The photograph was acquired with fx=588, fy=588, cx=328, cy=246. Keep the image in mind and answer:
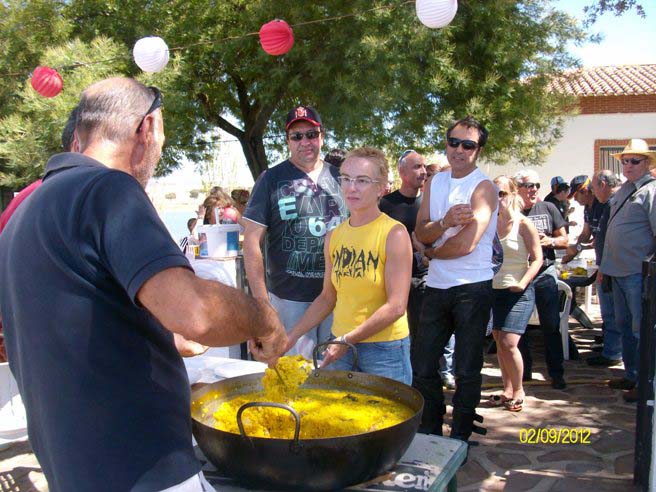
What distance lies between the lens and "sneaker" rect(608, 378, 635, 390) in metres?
5.18

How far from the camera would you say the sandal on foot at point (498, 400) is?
483 centimetres

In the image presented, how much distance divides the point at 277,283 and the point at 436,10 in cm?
342

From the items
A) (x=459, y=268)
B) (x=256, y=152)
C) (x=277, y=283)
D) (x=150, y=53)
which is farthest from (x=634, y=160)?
(x=256, y=152)

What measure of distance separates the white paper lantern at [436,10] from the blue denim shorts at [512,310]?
8.92 feet

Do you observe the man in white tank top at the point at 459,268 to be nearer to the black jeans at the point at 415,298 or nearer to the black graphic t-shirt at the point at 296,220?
the black graphic t-shirt at the point at 296,220

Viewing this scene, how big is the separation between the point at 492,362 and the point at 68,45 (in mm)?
7757

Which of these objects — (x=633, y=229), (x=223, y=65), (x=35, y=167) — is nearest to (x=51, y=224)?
(x=633, y=229)

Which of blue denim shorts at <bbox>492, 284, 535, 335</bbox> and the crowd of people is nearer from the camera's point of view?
the crowd of people

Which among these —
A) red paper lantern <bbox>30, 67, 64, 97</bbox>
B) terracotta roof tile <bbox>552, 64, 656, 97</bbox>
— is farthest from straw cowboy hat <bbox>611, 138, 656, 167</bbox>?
terracotta roof tile <bbox>552, 64, 656, 97</bbox>

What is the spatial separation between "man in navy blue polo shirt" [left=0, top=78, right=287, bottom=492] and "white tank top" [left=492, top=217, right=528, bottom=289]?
3.71m

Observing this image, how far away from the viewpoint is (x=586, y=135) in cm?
1919

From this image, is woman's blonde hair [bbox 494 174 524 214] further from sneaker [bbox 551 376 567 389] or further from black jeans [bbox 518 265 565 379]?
sneaker [bbox 551 376 567 389]

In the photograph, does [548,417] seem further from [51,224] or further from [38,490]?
[51,224]

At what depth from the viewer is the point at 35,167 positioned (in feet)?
29.2
